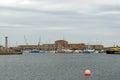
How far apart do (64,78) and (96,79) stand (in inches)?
278

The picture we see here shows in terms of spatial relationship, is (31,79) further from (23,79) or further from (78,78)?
(78,78)

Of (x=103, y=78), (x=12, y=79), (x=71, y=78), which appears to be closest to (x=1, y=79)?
(x=12, y=79)

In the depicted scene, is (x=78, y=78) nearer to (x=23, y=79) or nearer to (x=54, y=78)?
(x=54, y=78)

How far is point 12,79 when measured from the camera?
91.0 meters

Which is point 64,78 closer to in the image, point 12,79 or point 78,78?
point 78,78

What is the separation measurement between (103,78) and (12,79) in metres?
18.7

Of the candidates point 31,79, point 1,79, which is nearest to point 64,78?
point 31,79

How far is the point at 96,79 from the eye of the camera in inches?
3578

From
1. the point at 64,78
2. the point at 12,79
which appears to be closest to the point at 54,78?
the point at 64,78

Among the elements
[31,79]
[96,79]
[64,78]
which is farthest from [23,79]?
[96,79]

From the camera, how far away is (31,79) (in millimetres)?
91062

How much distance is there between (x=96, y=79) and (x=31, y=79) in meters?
13.0

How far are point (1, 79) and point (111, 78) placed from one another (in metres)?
22.4

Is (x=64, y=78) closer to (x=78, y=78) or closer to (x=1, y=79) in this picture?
(x=78, y=78)
